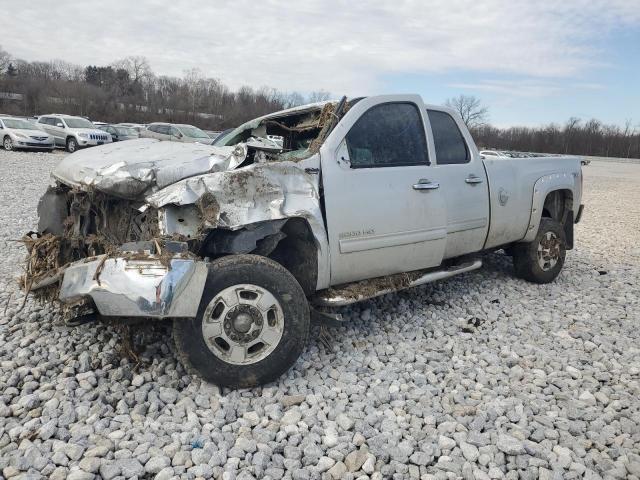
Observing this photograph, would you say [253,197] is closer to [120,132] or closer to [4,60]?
[120,132]

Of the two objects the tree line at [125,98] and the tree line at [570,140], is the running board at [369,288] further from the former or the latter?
the tree line at [570,140]

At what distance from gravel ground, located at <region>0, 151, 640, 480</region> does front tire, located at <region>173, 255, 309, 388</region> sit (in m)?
0.17

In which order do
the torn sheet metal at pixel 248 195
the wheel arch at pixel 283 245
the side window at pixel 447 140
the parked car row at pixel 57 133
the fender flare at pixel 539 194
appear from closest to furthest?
1. the torn sheet metal at pixel 248 195
2. the wheel arch at pixel 283 245
3. the side window at pixel 447 140
4. the fender flare at pixel 539 194
5. the parked car row at pixel 57 133

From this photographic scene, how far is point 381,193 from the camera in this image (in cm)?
368

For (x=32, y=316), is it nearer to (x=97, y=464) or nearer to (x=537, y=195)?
(x=97, y=464)

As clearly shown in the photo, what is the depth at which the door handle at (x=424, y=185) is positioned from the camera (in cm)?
391

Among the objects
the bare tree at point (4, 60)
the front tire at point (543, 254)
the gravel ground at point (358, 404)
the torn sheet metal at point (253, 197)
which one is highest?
the bare tree at point (4, 60)

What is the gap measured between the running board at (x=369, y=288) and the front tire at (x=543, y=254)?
1.53 metres

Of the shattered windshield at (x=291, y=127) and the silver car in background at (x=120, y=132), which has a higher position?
the silver car in background at (x=120, y=132)

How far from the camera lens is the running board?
3.55 meters

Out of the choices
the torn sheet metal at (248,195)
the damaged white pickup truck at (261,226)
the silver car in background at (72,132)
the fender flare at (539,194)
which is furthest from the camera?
the silver car in background at (72,132)

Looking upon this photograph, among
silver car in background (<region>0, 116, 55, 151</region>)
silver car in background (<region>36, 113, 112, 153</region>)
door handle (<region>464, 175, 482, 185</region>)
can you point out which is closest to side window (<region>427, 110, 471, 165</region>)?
door handle (<region>464, 175, 482, 185</region>)

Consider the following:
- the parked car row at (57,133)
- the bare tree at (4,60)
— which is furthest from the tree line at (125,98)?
the parked car row at (57,133)

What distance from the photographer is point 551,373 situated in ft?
11.4
